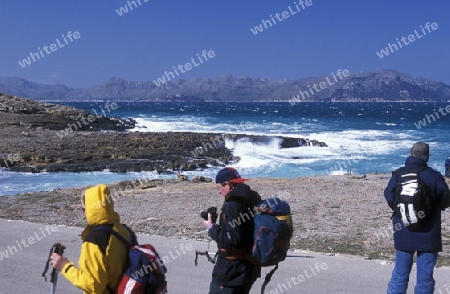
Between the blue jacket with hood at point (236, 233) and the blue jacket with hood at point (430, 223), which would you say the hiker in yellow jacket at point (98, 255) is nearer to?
the blue jacket with hood at point (236, 233)

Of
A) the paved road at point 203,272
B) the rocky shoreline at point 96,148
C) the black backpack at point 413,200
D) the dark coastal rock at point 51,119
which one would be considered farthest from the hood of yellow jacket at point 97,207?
the dark coastal rock at point 51,119

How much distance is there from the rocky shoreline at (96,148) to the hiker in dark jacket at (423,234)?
74.7ft

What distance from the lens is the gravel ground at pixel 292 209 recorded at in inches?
346

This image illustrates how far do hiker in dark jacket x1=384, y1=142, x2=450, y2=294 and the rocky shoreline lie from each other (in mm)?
22777

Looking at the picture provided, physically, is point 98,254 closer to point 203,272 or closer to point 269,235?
point 269,235

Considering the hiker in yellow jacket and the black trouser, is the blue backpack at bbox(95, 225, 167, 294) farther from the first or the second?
the black trouser

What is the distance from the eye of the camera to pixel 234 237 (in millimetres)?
3840

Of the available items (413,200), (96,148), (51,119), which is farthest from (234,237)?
(51,119)

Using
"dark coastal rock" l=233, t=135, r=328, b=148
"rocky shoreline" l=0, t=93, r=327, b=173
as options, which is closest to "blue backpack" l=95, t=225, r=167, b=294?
"rocky shoreline" l=0, t=93, r=327, b=173

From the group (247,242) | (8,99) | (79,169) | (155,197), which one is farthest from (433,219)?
(8,99)

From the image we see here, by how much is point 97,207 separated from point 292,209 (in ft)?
29.7

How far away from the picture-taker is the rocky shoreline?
27.7m

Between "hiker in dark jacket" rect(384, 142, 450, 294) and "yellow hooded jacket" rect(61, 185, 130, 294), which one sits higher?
"yellow hooded jacket" rect(61, 185, 130, 294)

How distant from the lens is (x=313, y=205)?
1252 centimetres
